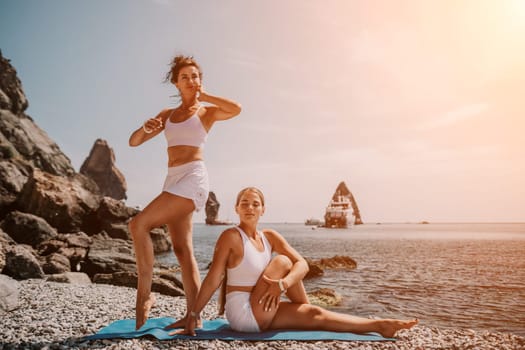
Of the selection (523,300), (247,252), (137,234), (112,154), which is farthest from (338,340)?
(112,154)

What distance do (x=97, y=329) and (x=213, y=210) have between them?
14279 cm

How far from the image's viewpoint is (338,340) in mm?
4656

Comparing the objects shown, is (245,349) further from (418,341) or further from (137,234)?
(418,341)

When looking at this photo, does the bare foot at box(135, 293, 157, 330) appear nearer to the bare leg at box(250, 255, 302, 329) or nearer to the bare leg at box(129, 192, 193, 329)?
the bare leg at box(129, 192, 193, 329)

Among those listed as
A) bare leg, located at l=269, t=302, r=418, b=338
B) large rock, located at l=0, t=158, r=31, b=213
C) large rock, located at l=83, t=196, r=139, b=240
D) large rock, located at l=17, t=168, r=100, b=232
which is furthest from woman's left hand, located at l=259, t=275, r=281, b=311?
large rock, located at l=0, t=158, r=31, b=213

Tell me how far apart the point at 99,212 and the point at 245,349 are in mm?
24712

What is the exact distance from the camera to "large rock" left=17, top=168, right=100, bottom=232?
22.8m

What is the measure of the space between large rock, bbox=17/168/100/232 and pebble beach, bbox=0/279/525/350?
16.4 meters

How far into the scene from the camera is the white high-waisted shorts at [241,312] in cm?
459

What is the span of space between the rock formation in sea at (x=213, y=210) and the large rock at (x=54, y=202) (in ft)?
321

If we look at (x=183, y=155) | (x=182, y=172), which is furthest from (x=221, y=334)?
(x=183, y=155)

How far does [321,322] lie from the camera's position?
489 centimetres

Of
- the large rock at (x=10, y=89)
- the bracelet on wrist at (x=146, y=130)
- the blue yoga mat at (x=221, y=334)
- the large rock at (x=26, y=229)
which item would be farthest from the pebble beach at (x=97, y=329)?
the large rock at (x=10, y=89)

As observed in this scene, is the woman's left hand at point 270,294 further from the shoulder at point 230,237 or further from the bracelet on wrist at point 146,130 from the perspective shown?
the bracelet on wrist at point 146,130
